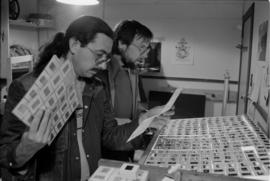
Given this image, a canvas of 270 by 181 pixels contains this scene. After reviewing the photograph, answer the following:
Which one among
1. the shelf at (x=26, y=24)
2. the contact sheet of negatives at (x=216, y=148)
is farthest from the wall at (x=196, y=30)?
the contact sheet of negatives at (x=216, y=148)

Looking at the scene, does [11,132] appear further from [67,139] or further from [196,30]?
[196,30]

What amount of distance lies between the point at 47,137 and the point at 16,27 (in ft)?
12.4

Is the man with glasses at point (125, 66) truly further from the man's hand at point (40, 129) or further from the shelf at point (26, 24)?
the shelf at point (26, 24)

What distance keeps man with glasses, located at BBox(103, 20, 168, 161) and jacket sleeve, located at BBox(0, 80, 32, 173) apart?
69 cm

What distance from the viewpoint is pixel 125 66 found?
1.72 m

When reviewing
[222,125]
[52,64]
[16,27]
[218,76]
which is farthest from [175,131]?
[16,27]

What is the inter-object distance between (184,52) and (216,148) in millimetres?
2761

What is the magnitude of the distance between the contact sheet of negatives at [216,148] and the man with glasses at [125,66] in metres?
0.33

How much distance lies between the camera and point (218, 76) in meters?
3.65

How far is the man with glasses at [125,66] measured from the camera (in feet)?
→ 5.32

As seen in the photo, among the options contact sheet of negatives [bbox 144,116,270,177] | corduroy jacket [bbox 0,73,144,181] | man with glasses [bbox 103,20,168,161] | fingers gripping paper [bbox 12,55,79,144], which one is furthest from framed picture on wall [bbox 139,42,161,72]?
fingers gripping paper [bbox 12,55,79,144]

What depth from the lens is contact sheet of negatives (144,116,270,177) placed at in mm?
931

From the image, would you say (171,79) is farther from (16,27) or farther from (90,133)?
(90,133)

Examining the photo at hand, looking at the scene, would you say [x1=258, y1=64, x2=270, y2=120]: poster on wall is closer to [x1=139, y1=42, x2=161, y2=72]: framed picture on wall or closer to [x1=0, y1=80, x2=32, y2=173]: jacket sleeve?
[x1=0, y1=80, x2=32, y2=173]: jacket sleeve
